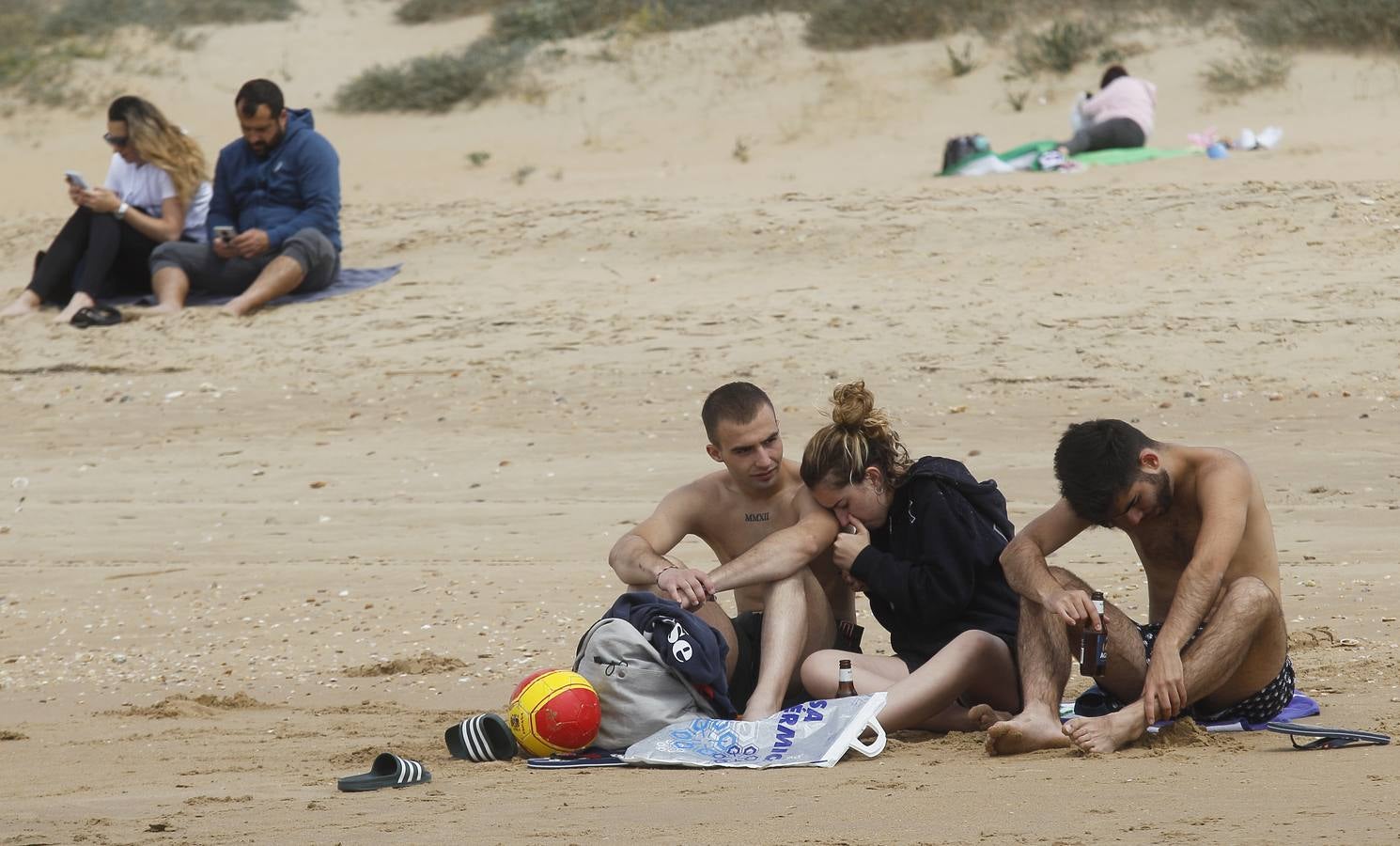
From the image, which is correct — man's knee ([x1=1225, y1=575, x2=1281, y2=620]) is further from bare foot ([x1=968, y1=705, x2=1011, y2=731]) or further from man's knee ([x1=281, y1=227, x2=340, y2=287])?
man's knee ([x1=281, y1=227, x2=340, y2=287])

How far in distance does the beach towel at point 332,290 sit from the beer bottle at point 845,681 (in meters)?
8.05

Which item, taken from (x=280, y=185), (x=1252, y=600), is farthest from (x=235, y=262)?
(x=1252, y=600)

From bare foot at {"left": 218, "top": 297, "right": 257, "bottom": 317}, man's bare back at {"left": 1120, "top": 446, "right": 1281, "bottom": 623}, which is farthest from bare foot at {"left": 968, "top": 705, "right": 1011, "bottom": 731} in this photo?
bare foot at {"left": 218, "top": 297, "right": 257, "bottom": 317}

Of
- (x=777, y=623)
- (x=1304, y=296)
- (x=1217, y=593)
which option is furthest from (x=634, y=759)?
(x=1304, y=296)

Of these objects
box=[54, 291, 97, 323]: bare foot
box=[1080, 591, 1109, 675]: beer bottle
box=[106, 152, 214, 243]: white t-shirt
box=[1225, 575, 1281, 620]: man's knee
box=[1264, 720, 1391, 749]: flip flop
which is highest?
box=[106, 152, 214, 243]: white t-shirt

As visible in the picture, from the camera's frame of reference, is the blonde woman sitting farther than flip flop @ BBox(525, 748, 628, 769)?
Yes

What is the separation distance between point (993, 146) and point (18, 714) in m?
12.1

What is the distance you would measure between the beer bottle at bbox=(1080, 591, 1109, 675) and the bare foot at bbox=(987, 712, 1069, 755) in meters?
0.20

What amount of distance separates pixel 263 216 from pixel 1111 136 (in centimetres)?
672

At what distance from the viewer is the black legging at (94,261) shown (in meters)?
12.0

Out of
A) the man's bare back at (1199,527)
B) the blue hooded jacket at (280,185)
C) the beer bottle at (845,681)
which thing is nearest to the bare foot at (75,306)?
the blue hooded jacket at (280,185)

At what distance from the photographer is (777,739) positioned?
4871 millimetres

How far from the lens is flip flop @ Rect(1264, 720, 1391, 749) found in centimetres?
459

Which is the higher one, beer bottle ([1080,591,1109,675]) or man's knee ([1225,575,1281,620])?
man's knee ([1225,575,1281,620])
